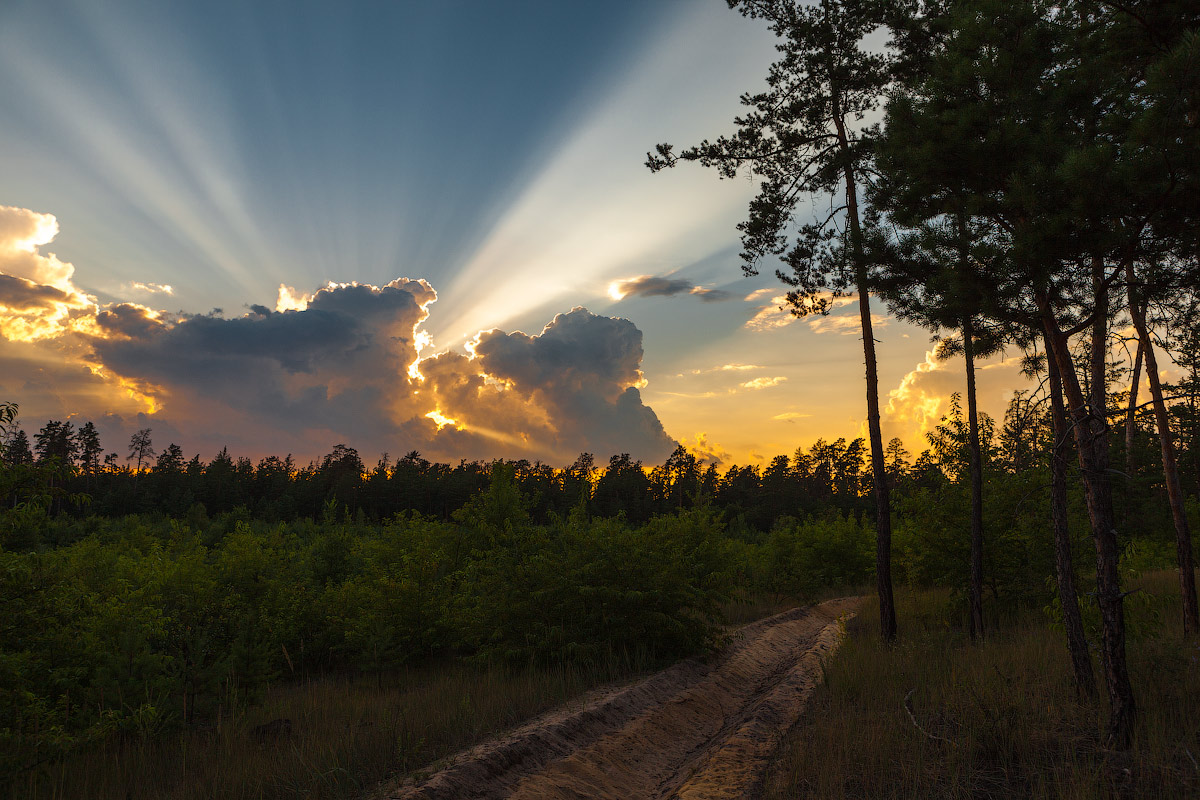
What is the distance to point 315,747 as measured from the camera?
310 inches

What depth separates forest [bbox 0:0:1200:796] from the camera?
25.1 ft

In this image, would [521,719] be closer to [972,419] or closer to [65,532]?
[972,419]

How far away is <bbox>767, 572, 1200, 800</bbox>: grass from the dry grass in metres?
4.16

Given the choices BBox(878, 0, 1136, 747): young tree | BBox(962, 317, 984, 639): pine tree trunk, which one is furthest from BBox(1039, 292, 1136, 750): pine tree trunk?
BBox(962, 317, 984, 639): pine tree trunk

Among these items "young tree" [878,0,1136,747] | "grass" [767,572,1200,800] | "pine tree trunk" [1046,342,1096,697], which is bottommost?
"grass" [767,572,1200,800]

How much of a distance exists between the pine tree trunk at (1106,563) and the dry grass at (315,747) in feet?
24.5

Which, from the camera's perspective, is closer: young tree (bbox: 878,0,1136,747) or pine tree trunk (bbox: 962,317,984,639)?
young tree (bbox: 878,0,1136,747)

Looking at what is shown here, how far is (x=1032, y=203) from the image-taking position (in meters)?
8.09

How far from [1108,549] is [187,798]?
10596mm

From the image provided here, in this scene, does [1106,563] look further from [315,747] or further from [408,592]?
[408,592]

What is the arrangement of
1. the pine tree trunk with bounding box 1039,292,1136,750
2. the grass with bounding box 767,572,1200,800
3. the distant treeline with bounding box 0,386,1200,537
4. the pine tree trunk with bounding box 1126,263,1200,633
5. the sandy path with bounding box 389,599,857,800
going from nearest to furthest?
1. the grass with bounding box 767,572,1200,800
2. the pine tree trunk with bounding box 1039,292,1136,750
3. the sandy path with bounding box 389,599,857,800
4. the pine tree trunk with bounding box 1126,263,1200,633
5. the distant treeline with bounding box 0,386,1200,537

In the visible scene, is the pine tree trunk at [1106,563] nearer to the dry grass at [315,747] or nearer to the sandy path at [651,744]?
the sandy path at [651,744]

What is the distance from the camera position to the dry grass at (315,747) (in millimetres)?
6898

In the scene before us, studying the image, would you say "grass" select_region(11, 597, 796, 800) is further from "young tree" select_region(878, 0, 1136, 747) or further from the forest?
"young tree" select_region(878, 0, 1136, 747)
